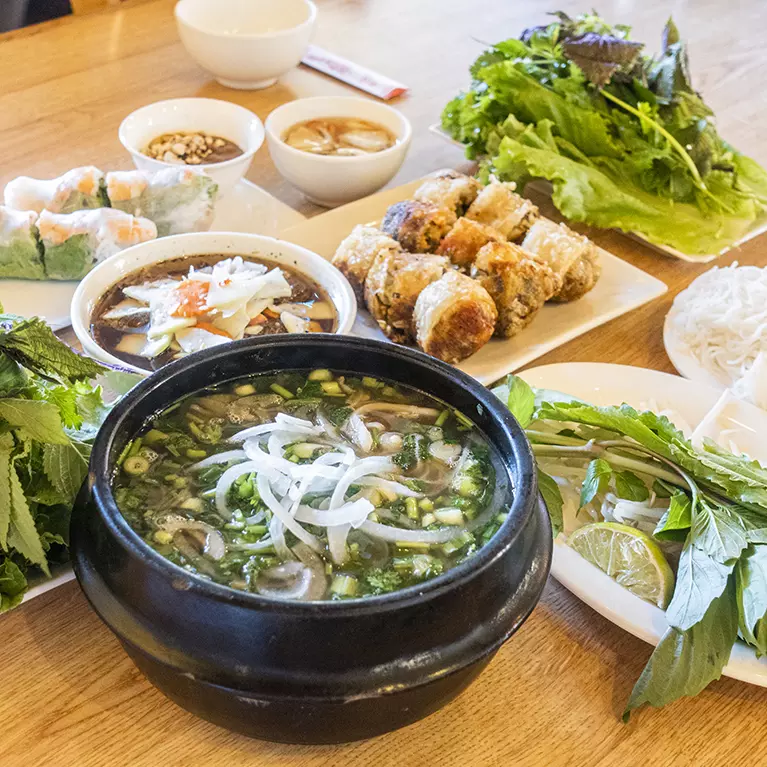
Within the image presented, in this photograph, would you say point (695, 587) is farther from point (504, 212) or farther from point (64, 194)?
point (64, 194)

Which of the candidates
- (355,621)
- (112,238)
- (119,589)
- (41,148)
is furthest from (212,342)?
(41,148)

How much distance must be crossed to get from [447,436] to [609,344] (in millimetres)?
866

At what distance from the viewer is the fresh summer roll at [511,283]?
5.79 ft

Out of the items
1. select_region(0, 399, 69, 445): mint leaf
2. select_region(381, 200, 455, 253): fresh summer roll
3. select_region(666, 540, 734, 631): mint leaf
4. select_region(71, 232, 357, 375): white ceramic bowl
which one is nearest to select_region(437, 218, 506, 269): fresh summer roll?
select_region(381, 200, 455, 253): fresh summer roll

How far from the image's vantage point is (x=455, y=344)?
5.49 ft

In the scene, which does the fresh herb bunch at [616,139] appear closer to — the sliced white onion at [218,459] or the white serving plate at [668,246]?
the white serving plate at [668,246]

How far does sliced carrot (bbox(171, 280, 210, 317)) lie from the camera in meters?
1.59

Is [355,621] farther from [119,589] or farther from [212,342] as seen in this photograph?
[212,342]

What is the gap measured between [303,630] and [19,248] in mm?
1288

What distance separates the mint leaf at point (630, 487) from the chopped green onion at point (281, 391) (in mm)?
532

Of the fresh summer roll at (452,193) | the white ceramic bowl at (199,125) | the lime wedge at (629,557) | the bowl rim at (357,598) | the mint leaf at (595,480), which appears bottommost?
the white ceramic bowl at (199,125)

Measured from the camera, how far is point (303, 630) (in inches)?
32.1

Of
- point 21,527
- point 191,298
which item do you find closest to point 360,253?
point 191,298

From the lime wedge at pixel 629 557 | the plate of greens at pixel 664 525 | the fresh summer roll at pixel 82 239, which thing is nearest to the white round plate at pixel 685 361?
the plate of greens at pixel 664 525
